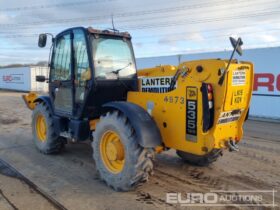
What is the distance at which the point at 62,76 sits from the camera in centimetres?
637

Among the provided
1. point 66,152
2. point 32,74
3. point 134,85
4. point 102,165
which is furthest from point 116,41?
point 32,74

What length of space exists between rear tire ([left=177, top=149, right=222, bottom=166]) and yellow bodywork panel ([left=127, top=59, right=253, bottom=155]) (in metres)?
0.76

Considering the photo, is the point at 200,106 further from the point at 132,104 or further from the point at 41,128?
the point at 41,128

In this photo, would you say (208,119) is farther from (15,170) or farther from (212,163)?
(15,170)

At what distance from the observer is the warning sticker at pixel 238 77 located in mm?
4314

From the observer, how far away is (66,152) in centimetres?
704

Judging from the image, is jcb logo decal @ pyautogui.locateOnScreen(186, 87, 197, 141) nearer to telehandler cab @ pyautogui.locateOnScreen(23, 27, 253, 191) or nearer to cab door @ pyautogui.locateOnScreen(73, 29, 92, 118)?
Answer: telehandler cab @ pyautogui.locateOnScreen(23, 27, 253, 191)

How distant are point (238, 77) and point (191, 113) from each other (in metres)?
0.79

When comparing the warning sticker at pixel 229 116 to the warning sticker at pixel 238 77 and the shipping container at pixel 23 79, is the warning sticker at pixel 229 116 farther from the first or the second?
the shipping container at pixel 23 79

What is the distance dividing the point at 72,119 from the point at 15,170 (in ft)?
4.43

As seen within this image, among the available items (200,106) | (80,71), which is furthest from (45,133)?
(200,106)

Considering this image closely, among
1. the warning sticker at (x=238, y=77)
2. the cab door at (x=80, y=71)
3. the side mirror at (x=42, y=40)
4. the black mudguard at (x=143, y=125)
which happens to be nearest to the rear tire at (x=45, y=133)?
the cab door at (x=80, y=71)

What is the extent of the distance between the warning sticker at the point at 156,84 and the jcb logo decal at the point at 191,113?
97 centimetres
